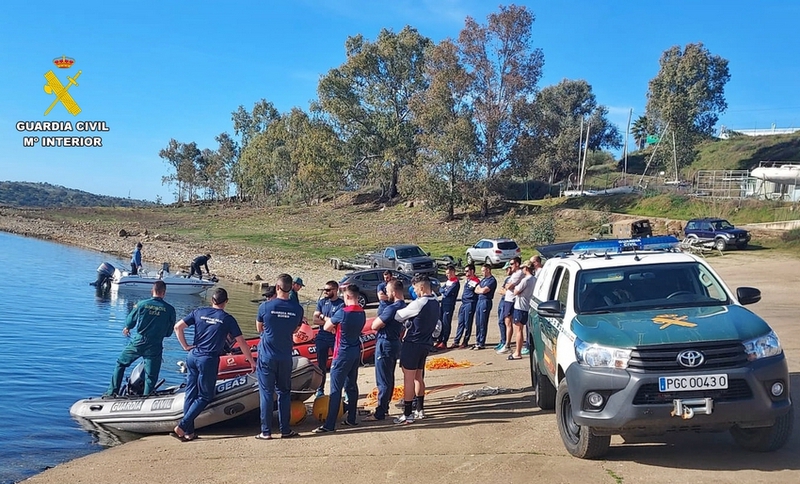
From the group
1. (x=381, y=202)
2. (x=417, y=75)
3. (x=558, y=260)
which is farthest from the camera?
(x=381, y=202)

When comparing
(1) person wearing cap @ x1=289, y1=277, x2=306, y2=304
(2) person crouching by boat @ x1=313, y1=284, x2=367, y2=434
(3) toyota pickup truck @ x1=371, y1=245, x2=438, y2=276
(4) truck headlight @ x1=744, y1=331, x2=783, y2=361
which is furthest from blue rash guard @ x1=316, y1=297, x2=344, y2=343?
(3) toyota pickup truck @ x1=371, y1=245, x2=438, y2=276

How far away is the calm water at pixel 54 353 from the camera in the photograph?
10.0 metres

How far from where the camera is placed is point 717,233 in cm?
3488

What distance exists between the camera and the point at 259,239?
53656mm

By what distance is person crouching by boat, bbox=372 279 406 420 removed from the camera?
888 cm

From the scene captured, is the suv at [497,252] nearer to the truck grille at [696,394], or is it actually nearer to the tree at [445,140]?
the tree at [445,140]

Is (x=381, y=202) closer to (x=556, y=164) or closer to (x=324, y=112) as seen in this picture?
(x=324, y=112)

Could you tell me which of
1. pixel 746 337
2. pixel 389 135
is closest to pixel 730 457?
pixel 746 337

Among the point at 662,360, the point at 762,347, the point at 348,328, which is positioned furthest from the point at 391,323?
the point at 762,347

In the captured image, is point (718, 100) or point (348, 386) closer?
point (348, 386)

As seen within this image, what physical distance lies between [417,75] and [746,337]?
56942mm

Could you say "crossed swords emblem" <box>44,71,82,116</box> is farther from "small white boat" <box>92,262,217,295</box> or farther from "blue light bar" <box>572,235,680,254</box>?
"blue light bar" <box>572,235,680,254</box>

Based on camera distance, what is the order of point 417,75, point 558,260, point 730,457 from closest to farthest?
point 730,457 < point 558,260 < point 417,75

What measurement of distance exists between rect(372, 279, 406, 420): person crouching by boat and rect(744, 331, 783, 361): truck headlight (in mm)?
4109
